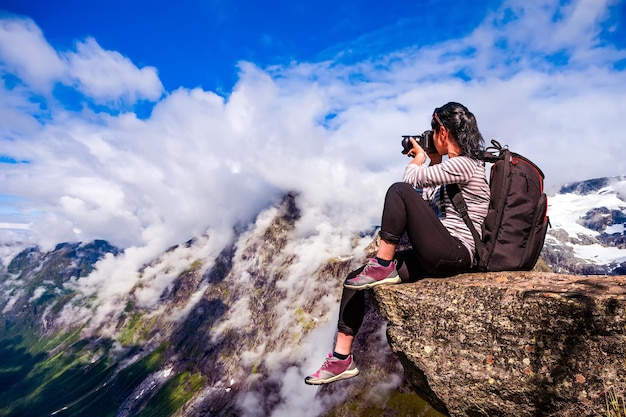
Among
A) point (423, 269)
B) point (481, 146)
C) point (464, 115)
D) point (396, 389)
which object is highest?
point (464, 115)

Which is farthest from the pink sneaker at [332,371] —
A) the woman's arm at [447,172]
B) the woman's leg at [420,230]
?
the woman's arm at [447,172]

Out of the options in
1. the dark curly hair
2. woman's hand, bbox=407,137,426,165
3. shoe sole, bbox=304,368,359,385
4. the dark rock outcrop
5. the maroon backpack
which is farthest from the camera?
woman's hand, bbox=407,137,426,165

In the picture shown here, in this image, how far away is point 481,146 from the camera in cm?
810

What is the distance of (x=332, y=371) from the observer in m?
8.37

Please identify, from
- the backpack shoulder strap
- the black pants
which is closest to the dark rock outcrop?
the black pants

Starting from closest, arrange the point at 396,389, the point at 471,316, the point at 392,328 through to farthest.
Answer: the point at 471,316 → the point at 392,328 → the point at 396,389

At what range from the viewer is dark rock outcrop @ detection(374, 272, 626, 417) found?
Answer: 19.7ft

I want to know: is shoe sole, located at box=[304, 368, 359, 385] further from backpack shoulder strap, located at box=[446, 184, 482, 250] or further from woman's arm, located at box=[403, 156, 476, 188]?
woman's arm, located at box=[403, 156, 476, 188]

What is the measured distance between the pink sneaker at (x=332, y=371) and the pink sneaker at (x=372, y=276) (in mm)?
1872

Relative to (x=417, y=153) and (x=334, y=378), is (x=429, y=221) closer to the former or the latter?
(x=417, y=153)

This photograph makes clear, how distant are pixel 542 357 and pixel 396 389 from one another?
614 ft

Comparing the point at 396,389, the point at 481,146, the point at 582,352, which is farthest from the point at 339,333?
the point at 396,389

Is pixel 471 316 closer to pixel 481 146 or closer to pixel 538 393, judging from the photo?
pixel 538 393

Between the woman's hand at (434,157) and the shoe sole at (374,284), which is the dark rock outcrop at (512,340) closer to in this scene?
the shoe sole at (374,284)
